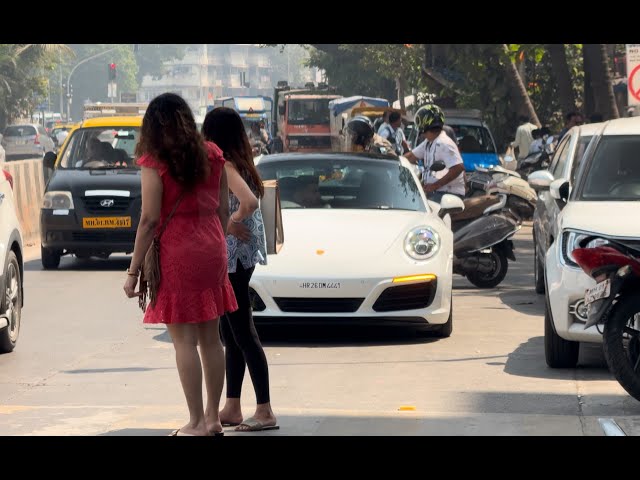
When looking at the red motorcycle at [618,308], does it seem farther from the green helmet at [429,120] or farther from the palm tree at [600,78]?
the palm tree at [600,78]

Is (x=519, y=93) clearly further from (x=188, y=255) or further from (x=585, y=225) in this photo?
(x=188, y=255)

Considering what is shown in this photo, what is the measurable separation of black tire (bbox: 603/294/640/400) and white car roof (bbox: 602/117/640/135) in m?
2.78

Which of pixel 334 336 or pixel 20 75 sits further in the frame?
pixel 20 75

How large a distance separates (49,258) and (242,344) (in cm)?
987

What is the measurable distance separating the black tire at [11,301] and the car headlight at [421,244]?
9.34 feet

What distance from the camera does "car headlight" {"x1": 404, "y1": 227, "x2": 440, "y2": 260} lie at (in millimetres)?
10453

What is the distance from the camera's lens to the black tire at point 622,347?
7793 millimetres

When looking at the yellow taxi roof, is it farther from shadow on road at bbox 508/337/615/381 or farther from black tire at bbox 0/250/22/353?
shadow on road at bbox 508/337/615/381

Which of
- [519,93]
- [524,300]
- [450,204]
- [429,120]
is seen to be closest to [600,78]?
[519,93]

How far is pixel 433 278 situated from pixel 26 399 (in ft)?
10.9

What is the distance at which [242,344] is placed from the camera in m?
7.09

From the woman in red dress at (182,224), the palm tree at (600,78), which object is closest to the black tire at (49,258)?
the woman in red dress at (182,224)
